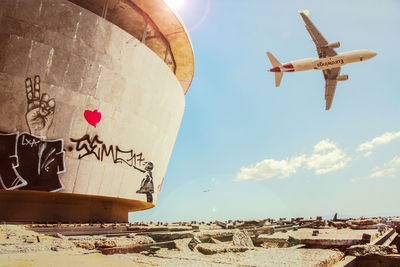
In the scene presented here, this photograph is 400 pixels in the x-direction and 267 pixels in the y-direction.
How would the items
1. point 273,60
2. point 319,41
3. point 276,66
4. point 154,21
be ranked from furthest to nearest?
1. point 273,60
2. point 276,66
3. point 319,41
4. point 154,21

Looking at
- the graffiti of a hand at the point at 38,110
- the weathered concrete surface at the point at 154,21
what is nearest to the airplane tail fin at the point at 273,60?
the weathered concrete surface at the point at 154,21

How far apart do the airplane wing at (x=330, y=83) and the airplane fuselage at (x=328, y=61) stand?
121 inches

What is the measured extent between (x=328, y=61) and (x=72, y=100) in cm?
2287

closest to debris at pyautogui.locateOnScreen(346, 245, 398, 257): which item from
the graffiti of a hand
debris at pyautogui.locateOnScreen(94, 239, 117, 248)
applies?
debris at pyautogui.locateOnScreen(94, 239, 117, 248)

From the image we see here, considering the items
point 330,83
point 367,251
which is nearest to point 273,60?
point 330,83

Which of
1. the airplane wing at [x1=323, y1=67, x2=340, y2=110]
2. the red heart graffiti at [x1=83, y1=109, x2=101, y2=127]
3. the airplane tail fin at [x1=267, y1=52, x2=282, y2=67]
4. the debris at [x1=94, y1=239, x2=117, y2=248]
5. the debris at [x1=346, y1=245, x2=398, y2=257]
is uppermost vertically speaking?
the airplane tail fin at [x1=267, y1=52, x2=282, y2=67]

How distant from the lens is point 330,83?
1077 inches

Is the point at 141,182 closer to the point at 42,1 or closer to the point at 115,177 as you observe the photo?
the point at 115,177

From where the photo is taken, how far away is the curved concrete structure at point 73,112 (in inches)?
389

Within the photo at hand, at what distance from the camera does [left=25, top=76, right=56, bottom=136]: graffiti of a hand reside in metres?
10.1

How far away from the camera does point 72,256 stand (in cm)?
335

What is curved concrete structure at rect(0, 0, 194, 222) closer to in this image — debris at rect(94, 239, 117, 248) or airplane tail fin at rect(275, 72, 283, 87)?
debris at rect(94, 239, 117, 248)

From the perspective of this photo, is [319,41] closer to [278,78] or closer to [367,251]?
[278,78]

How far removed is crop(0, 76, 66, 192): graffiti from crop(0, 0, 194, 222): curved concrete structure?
3 cm
